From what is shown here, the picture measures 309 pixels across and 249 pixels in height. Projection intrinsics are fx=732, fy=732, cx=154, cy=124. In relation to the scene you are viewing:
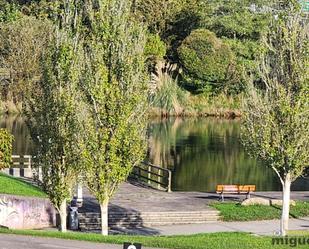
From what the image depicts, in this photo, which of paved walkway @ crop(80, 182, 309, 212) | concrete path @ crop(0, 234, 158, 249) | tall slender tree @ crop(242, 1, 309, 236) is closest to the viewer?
concrete path @ crop(0, 234, 158, 249)

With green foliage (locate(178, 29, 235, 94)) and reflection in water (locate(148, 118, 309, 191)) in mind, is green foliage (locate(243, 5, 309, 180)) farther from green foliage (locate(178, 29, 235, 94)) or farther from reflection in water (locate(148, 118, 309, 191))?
green foliage (locate(178, 29, 235, 94))

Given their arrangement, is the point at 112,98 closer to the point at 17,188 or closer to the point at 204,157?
the point at 17,188

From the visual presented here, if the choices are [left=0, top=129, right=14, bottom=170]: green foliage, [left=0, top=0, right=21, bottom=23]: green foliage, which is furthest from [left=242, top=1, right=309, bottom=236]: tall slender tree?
[left=0, top=0, right=21, bottom=23]: green foliage

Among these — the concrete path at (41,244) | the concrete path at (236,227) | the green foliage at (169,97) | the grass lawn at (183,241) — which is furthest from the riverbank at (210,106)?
the concrete path at (41,244)

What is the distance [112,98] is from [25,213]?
869cm

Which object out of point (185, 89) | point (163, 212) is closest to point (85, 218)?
point (163, 212)

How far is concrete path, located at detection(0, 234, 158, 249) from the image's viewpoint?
78.2 ft

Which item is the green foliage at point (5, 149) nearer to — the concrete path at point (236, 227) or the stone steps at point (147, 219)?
the stone steps at point (147, 219)

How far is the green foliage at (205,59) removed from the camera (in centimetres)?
10075

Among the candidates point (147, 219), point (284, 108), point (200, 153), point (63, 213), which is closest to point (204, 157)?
point (200, 153)

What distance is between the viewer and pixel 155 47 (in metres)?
98.1

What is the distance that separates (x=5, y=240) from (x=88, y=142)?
14.2 feet

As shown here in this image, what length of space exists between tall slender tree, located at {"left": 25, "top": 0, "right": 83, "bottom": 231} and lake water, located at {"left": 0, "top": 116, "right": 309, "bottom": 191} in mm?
19911

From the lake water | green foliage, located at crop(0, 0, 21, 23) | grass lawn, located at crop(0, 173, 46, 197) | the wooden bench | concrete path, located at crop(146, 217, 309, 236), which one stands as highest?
green foliage, located at crop(0, 0, 21, 23)
